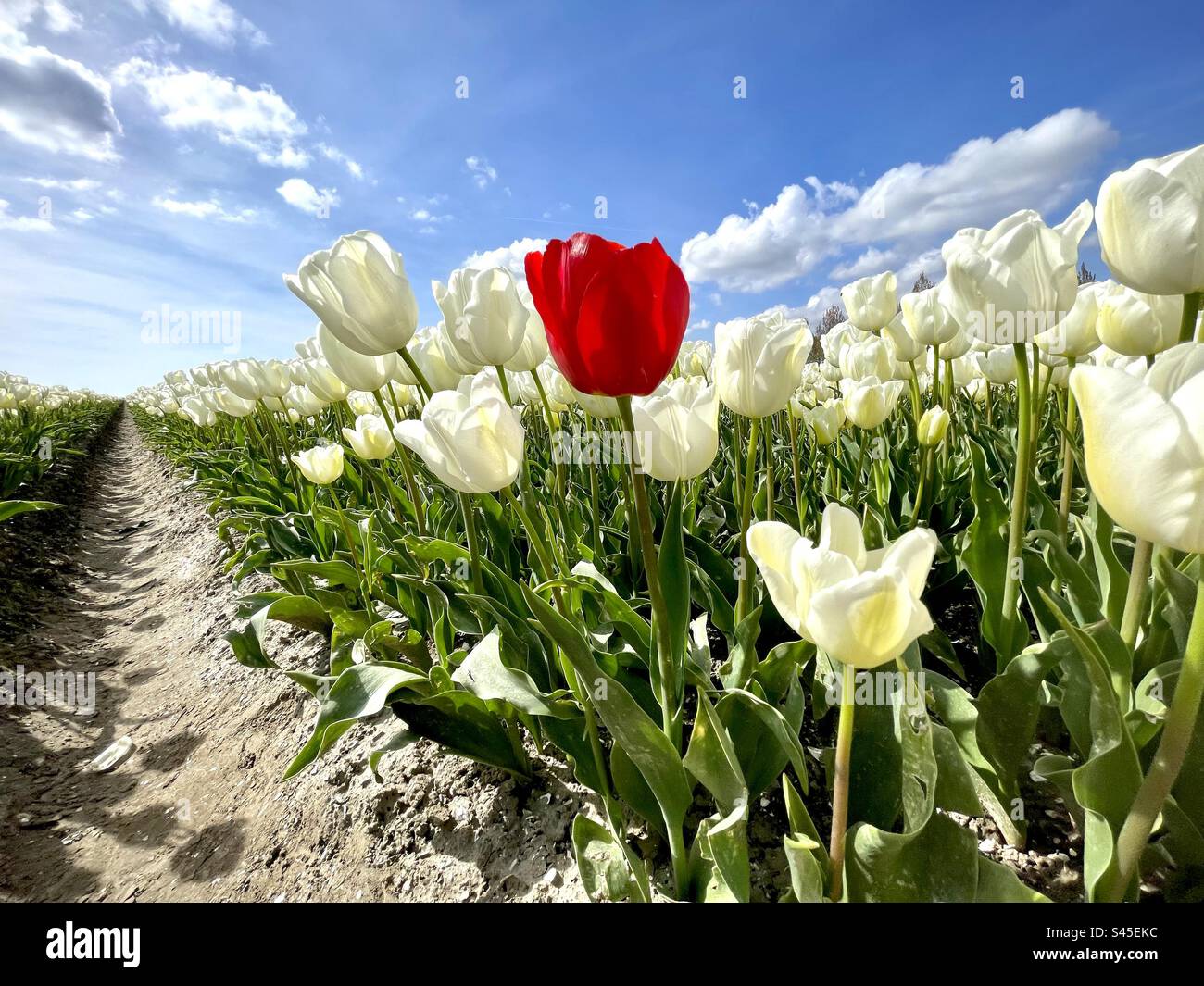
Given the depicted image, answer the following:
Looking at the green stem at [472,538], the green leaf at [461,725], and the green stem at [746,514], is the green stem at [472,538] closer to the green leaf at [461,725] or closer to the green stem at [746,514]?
the green leaf at [461,725]

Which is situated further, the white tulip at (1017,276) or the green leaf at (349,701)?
the green leaf at (349,701)

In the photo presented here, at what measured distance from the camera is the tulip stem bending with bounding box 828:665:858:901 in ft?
2.77

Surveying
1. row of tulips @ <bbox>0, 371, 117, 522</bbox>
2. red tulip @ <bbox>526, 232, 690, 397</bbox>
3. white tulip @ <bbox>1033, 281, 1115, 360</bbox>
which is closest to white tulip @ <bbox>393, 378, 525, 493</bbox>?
red tulip @ <bbox>526, 232, 690, 397</bbox>

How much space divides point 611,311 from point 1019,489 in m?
0.98

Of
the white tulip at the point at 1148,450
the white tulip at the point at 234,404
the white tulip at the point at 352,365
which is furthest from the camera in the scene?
the white tulip at the point at 234,404

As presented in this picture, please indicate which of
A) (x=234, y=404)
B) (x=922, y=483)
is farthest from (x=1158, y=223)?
(x=234, y=404)

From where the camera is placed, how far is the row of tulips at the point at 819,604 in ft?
2.68

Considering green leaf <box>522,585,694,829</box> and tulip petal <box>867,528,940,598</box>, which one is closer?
tulip petal <box>867,528,940,598</box>

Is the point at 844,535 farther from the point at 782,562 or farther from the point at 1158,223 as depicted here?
the point at 1158,223

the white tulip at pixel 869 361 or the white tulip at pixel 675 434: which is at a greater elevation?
the white tulip at pixel 869 361

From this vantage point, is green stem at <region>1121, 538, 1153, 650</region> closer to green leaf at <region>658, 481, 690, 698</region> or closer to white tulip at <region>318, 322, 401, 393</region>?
green leaf at <region>658, 481, 690, 698</region>

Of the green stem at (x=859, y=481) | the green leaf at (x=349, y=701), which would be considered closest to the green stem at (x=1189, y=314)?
the green stem at (x=859, y=481)
